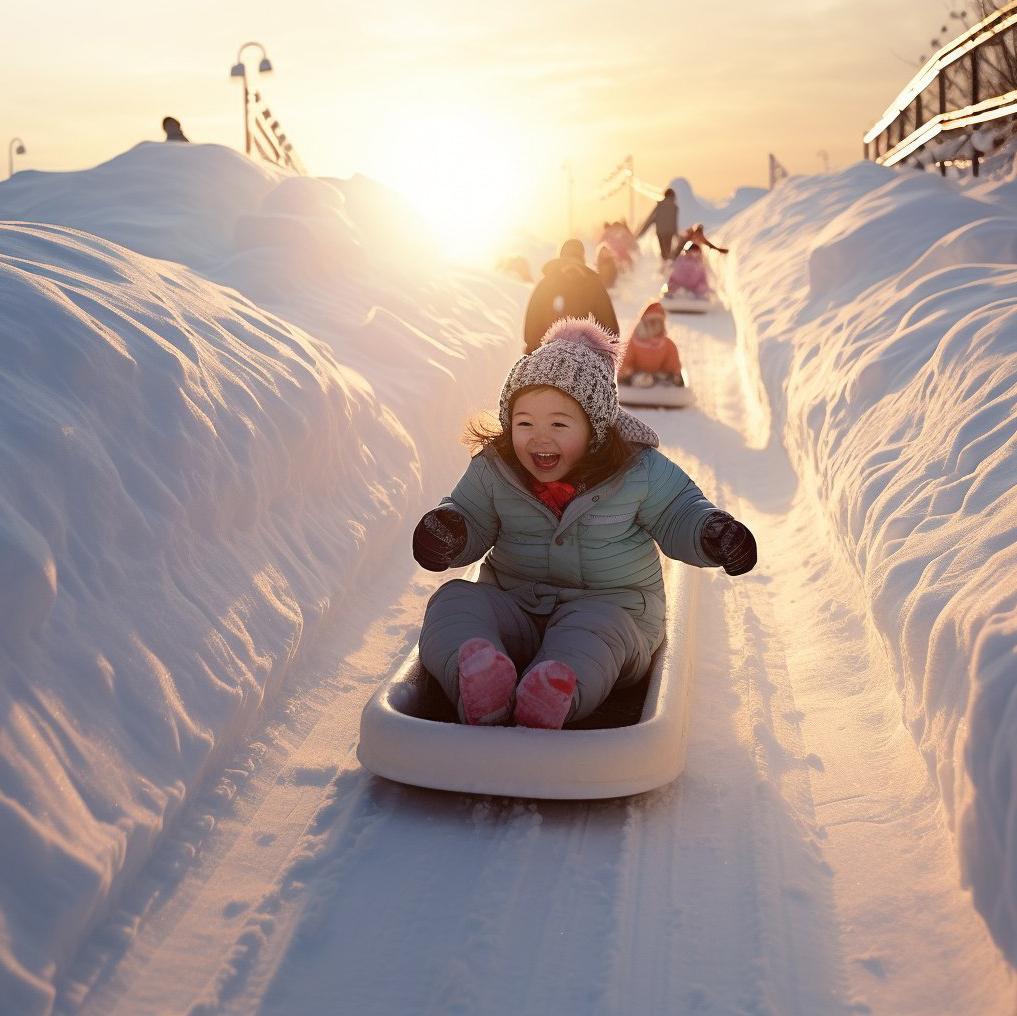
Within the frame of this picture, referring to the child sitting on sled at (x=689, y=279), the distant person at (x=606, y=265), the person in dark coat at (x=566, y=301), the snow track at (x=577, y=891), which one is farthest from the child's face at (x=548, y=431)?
the distant person at (x=606, y=265)

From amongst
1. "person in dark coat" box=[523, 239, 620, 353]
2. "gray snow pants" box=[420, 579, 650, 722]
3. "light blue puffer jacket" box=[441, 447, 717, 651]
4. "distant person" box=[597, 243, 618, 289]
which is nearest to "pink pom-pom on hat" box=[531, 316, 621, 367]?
"light blue puffer jacket" box=[441, 447, 717, 651]

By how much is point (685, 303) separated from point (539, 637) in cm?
1214

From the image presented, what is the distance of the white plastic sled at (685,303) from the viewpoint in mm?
14938

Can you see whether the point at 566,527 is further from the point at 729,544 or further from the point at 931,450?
the point at 931,450

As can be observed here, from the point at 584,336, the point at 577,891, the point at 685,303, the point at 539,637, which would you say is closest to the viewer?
the point at 577,891

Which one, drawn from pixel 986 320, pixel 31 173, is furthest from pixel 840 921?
pixel 31 173

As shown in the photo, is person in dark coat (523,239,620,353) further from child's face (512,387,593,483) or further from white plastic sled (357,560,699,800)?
white plastic sled (357,560,699,800)

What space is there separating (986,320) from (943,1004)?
370cm

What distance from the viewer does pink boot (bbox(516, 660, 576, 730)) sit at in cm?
289

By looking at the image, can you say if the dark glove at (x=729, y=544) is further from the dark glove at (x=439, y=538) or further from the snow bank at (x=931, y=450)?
the dark glove at (x=439, y=538)

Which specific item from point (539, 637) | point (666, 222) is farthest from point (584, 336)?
point (666, 222)

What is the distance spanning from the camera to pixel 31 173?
1327 cm

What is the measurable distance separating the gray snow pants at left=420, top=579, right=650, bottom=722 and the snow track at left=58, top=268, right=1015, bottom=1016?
1.03 ft

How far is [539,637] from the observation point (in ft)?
11.2
